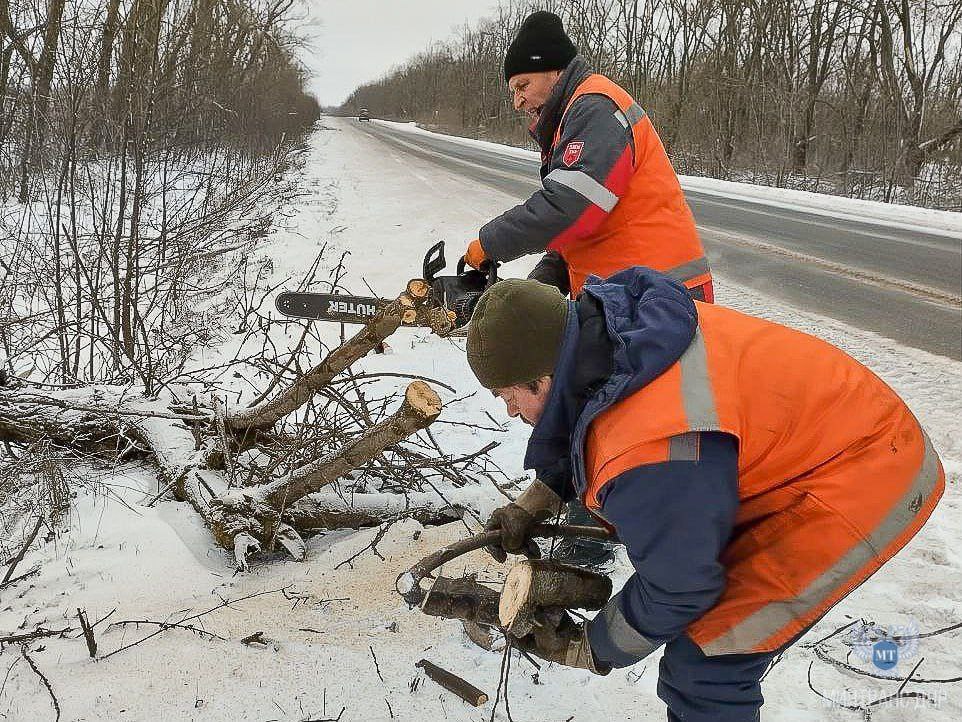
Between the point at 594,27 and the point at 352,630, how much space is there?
2761 cm

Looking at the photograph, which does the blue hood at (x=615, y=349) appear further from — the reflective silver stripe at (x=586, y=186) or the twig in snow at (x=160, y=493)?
the twig in snow at (x=160, y=493)

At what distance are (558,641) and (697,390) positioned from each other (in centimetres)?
72

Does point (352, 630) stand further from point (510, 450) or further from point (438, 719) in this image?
point (510, 450)

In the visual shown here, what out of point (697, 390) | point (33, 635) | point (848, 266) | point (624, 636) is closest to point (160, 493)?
point (33, 635)

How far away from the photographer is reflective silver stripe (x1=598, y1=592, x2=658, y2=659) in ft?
4.48

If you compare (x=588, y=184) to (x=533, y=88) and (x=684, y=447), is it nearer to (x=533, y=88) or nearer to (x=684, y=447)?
(x=533, y=88)

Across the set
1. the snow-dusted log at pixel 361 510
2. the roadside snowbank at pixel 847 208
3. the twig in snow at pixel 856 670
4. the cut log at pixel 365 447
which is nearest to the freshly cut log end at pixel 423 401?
the cut log at pixel 365 447

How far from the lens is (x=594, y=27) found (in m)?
26.0

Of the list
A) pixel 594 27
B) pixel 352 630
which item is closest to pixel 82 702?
pixel 352 630

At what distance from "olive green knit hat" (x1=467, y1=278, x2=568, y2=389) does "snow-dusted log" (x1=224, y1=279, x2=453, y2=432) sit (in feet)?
4.89

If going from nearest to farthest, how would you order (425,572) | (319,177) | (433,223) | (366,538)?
(425,572)
(366,538)
(433,223)
(319,177)

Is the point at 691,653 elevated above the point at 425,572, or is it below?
above

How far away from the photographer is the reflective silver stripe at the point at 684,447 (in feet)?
3.74

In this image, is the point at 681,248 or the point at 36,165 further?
the point at 36,165
